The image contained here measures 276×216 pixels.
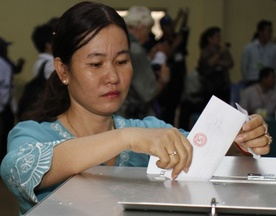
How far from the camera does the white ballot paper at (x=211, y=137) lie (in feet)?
5.32

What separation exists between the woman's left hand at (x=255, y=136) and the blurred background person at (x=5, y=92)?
421cm

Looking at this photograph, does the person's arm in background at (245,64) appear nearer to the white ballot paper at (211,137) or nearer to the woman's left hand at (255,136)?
the woman's left hand at (255,136)

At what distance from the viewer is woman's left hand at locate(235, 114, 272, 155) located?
6.27ft

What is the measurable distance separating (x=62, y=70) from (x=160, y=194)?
82 cm

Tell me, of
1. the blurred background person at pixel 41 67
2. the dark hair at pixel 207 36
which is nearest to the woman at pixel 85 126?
the blurred background person at pixel 41 67

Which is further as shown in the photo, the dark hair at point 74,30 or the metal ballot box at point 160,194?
Answer: the dark hair at point 74,30

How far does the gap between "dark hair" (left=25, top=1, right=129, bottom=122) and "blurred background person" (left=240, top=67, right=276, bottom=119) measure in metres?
4.75

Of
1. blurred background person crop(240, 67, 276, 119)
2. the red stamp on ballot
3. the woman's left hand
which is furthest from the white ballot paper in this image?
blurred background person crop(240, 67, 276, 119)

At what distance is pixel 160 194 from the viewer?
140 cm

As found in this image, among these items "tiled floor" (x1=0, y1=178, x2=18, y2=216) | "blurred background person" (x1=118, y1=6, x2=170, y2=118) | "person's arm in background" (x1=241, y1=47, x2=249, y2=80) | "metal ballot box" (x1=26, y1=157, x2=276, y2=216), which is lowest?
"tiled floor" (x1=0, y1=178, x2=18, y2=216)

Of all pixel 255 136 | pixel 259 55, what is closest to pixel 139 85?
pixel 255 136

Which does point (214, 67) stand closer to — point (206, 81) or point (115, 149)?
point (206, 81)

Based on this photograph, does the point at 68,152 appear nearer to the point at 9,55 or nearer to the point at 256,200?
the point at 256,200

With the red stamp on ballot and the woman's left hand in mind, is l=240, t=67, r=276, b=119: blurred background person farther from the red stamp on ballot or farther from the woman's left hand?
the red stamp on ballot
